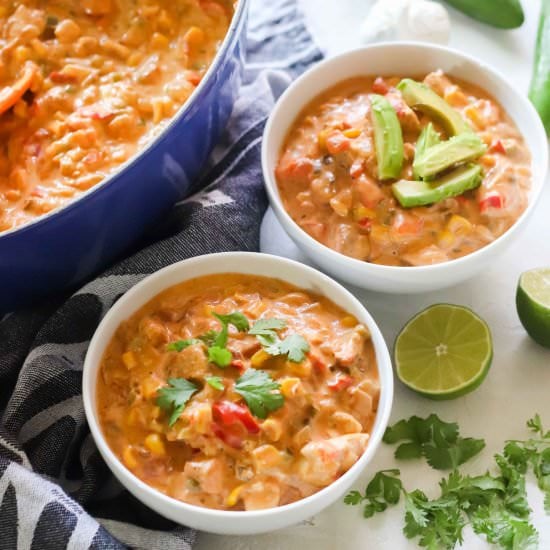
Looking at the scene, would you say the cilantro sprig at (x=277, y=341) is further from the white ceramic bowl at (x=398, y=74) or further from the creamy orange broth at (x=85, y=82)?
the creamy orange broth at (x=85, y=82)

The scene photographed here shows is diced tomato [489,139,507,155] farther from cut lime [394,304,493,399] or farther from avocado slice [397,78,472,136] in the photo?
cut lime [394,304,493,399]

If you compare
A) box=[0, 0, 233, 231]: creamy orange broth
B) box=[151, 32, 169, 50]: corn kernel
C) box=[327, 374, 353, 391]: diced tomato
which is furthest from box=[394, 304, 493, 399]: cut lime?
box=[151, 32, 169, 50]: corn kernel

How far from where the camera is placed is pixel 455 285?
2.80 meters

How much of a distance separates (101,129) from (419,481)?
120 centimetres

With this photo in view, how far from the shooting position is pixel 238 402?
7.27 ft

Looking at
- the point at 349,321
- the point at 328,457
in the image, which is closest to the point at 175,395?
the point at 328,457

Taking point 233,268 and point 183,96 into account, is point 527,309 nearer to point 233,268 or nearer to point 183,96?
point 233,268

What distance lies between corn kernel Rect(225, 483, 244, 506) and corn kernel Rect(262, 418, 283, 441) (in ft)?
0.40

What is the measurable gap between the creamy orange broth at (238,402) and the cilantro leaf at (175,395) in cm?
2

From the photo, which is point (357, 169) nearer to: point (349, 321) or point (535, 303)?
point (349, 321)

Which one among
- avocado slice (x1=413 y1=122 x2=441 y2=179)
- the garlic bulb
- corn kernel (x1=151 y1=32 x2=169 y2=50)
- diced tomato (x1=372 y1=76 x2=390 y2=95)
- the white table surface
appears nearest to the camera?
the white table surface

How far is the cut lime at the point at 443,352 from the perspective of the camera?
255 cm

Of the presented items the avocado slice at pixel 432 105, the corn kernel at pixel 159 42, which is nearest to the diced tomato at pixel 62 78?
the corn kernel at pixel 159 42

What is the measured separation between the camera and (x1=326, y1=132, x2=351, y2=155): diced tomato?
106 inches
